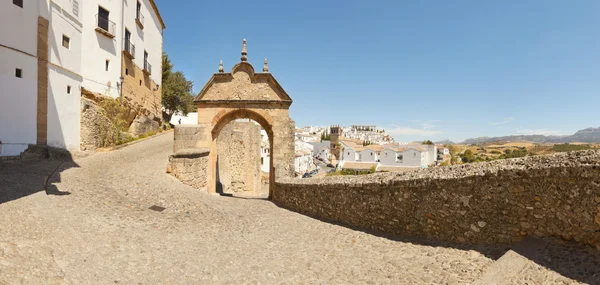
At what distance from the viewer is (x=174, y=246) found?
521 centimetres

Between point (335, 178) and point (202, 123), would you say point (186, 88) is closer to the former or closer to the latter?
point (202, 123)

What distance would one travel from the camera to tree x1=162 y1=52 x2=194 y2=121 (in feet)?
102

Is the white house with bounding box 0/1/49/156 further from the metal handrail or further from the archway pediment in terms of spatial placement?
the archway pediment

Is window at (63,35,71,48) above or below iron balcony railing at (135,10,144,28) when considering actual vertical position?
below

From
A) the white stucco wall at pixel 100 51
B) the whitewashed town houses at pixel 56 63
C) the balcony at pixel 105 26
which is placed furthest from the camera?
the balcony at pixel 105 26

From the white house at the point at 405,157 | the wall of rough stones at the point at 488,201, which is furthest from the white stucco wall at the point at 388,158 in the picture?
the wall of rough stones at the point at 488,201

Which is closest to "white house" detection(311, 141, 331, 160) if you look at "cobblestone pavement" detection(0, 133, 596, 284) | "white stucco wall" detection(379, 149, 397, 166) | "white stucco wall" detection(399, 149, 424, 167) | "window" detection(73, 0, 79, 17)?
"white stucco wall" detection(379, 149, 397, 166)

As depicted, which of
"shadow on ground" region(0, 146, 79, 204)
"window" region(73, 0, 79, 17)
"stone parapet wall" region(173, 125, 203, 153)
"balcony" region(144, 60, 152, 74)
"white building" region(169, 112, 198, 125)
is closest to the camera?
"shadow on ground" region(0, 146, 79, 204)

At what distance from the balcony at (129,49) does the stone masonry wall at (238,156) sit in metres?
8.88

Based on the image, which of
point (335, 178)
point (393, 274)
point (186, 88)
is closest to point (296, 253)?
point (393, 274)

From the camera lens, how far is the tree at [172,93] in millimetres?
31089

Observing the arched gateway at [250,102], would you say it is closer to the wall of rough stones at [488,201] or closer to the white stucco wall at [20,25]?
the wall of rough stones at [488,201]

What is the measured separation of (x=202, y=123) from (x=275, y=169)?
375 centimetres

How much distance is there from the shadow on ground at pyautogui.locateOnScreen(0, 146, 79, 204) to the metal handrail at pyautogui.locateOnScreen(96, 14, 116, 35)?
8804mm
